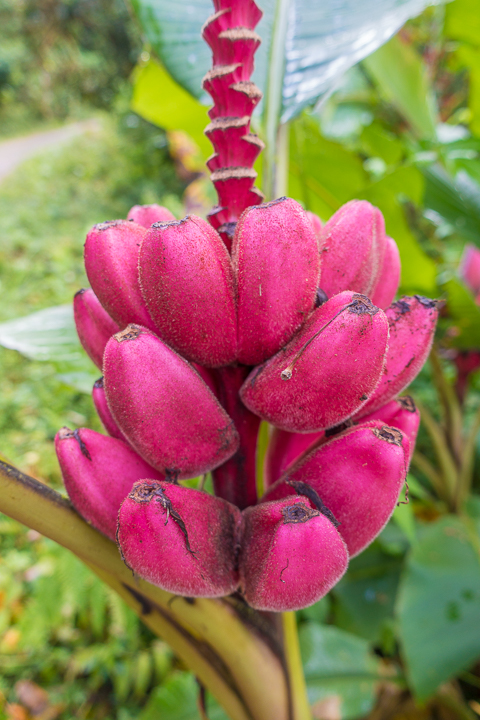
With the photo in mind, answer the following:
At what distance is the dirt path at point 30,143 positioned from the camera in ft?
23.0

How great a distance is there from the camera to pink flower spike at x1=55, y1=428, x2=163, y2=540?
1.15ft

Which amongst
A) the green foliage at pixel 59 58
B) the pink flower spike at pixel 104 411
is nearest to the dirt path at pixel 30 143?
the green foliage at pixel 59 58

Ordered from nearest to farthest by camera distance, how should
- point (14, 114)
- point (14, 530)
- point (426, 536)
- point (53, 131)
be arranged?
point (426, 536)
point (14, 530)
point (53, 131)
point (14, 114)

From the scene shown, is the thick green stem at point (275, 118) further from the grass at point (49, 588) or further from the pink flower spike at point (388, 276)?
the grass at point (49, 588)

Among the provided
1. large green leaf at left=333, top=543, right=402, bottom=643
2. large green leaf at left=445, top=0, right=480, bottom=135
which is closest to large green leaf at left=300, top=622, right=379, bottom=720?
large green leaf at left=333, top=543, right=402, bottom=643

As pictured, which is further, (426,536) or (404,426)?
(426,536)

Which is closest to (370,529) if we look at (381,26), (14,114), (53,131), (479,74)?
(381,26)

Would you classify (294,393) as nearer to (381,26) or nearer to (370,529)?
(370,529)

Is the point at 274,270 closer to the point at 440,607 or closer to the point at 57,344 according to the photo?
the point at 57,344

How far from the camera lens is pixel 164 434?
1.06 ft

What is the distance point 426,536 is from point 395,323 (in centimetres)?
80

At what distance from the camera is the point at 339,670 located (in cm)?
96

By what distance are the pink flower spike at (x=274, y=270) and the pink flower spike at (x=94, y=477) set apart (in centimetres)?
14

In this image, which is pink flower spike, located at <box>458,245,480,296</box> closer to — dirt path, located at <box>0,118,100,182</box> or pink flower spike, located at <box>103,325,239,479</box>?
pink flower spike, located at <box>103,325,239,479</box>
